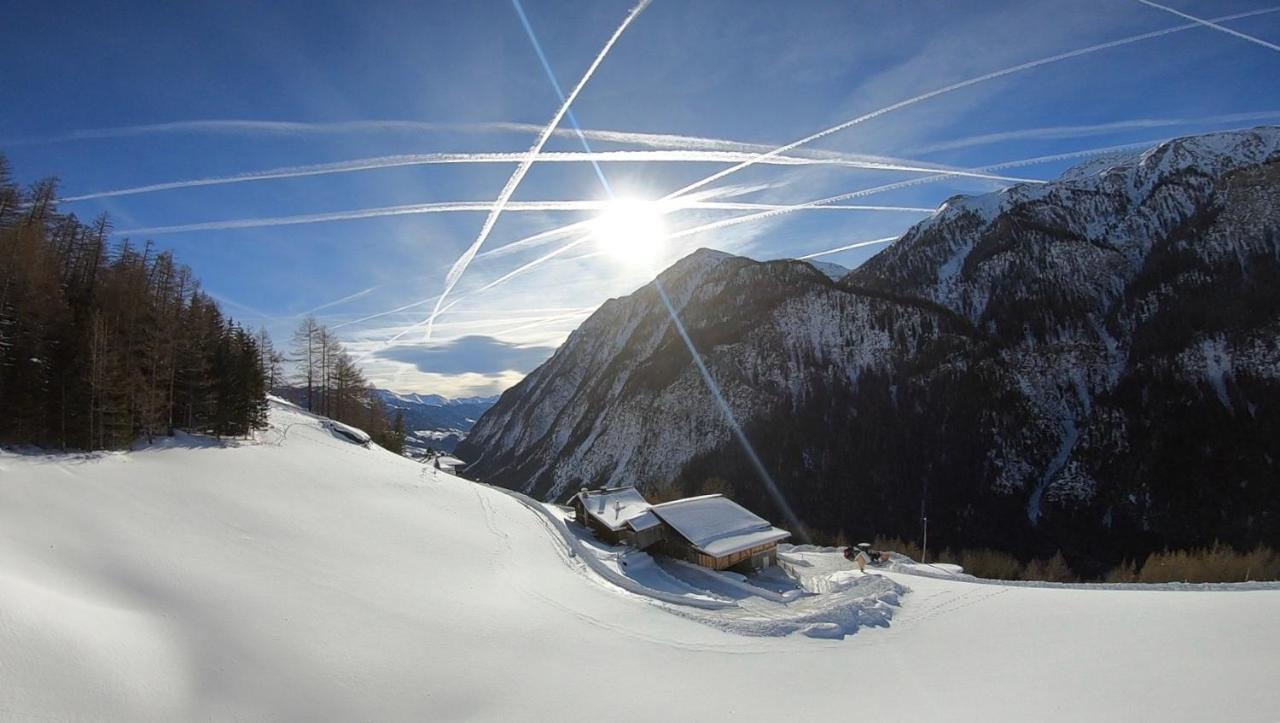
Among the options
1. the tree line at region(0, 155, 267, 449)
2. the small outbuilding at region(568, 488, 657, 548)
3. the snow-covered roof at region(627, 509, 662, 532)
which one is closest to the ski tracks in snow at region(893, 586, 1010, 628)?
the snow-covered roof at region(627, 509, 662, 532)

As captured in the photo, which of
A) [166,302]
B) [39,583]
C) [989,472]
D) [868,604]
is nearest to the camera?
[39,583]

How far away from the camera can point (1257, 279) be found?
115 m

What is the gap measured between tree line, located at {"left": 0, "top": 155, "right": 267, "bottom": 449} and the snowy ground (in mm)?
4561

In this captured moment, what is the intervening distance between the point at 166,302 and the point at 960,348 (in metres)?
153

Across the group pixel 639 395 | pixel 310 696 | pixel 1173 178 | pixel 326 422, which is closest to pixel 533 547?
pixel 310 696

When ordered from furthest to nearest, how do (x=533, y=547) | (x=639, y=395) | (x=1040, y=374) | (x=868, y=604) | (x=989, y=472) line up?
(x=639, y=395) → (x=1040, y=374) → (x=989, y=472) → (x=533, y=547) → (x=868, y=604)

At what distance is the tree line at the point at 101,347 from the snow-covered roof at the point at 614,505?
2656 centimetres

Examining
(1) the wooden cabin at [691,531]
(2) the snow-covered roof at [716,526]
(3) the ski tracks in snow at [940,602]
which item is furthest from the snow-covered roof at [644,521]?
(3) the ski tracks in snow at [940,602]

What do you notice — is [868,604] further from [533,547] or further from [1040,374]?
[1040,374]

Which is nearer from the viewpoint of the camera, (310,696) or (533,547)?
(310,696)

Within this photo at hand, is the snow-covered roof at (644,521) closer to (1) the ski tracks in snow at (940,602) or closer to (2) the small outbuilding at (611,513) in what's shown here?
(2) the small outbuilding at (611,513)

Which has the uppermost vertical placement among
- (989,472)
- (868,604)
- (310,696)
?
(310,696)

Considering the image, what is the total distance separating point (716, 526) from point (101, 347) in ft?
130

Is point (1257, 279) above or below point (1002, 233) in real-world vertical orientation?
Result: below
